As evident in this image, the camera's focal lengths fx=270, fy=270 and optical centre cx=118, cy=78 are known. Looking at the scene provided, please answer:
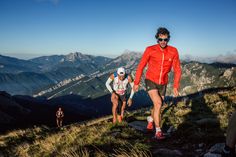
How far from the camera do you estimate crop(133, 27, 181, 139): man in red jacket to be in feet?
28.0

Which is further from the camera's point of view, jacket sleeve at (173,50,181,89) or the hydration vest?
the hydration vest

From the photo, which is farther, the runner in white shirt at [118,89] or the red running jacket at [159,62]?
the runner in white shirt at [118,89]

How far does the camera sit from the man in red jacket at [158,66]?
28.0 feet

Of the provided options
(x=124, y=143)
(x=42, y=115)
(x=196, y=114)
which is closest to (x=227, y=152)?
(x=124, y=143)

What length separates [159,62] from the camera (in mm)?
8797

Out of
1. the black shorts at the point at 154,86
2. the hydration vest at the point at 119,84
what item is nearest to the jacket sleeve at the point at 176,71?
the black shorts at the point at 154,86

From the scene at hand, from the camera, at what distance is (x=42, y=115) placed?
14788 cm

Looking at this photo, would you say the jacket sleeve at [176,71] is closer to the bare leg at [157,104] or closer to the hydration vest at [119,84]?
the bare leg at [157,104]

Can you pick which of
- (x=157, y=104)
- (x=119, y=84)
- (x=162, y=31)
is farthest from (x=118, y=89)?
(x=162, y=31)

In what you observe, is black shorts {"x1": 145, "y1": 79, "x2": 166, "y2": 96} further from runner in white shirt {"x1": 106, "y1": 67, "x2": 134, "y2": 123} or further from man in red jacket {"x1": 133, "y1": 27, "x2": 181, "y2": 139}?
runner in white shirt {"x1": 106, "y1": 67, "x2": 134, "y2": 123}

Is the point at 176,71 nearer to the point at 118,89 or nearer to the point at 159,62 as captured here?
the point at 159,62

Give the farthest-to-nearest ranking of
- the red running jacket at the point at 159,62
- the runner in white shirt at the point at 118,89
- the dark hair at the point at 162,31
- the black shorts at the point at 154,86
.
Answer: the runner in white shirt at the point at 118,89, the black shorts at the point at 154,86, the red running jacket at the point at 159,62, the dark hair at the point at 162,31

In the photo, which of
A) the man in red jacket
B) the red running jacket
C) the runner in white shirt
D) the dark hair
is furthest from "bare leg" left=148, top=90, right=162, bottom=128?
the runner in white shirt

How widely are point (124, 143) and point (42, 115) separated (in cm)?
14854
